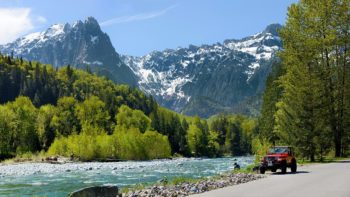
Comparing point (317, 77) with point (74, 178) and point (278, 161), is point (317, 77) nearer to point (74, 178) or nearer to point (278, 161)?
point (278, 161)

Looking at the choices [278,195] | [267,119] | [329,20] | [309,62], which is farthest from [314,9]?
[278,195]

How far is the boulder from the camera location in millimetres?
20172

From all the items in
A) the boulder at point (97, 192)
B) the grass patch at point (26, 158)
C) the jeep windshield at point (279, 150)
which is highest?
the jeep windshield at point (279, 150)

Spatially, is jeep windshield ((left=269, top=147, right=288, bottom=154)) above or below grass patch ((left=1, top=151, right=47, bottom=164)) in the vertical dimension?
above

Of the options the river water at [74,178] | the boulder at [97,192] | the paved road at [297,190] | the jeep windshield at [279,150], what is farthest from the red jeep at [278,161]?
the boulder at [97,192]

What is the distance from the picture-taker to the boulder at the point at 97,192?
66.2 feet

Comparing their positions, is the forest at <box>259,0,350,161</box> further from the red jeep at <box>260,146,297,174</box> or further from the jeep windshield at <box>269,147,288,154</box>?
the red jeep at <box>260,146,297,174</box>

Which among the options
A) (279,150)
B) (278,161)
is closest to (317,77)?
(279,150)

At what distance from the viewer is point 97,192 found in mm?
21469

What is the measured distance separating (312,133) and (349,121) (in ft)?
33.1

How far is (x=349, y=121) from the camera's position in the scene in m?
56.1

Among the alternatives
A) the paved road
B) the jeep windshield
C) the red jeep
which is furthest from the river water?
the paved road

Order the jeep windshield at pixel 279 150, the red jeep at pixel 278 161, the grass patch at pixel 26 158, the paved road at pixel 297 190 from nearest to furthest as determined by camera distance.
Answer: the paved road at pixel 297 190 < the red jeep at pixel 278 161 < the jeep windshield at pixel 279 150 < the grass patch at pixel 26 158

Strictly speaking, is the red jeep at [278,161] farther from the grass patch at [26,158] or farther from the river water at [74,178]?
the grass patch at [26,158]
